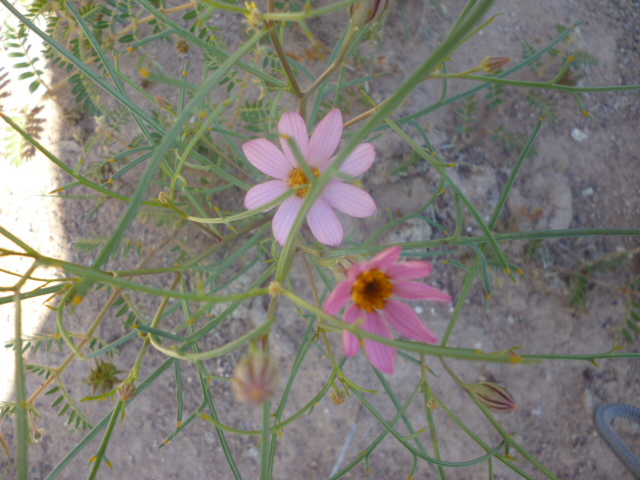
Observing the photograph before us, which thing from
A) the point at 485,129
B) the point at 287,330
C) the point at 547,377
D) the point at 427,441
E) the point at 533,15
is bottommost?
the point at 427,441

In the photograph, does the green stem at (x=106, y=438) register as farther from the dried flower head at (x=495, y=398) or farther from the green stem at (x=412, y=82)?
the dried flower head at (x=495, y=398)

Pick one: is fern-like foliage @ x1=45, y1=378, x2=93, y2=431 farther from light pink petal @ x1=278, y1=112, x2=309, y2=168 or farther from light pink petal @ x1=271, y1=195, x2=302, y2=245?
light pink petal @ x1=278, y1=112, x2=309, y2=168

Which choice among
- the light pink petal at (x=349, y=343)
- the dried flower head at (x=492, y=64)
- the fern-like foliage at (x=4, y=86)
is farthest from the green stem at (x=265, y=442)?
the fern-like foliage at (x=4, y=86)

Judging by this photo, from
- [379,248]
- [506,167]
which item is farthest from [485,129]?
[379,248]

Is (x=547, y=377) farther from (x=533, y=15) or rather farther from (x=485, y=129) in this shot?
(x=533, y=15)

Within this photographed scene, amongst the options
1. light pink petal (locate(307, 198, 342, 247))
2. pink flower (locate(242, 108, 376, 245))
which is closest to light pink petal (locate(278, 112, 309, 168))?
pink flower (locate(242, 108, 376, 245))

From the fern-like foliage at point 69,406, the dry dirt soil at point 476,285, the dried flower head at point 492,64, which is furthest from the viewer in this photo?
the dry dirt soil at point 476,285

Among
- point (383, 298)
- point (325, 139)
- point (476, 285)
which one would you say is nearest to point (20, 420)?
point (383, 298)
